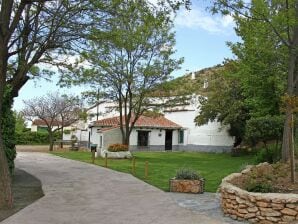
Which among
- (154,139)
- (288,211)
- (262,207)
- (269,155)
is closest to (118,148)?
(154,139)

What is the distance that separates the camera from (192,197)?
47.1 ft

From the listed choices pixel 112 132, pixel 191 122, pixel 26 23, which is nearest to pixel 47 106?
pixel 112 132

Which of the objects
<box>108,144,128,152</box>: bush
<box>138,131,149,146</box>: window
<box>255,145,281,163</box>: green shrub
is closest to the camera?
<box>255,145,281,163</box>: green shrub

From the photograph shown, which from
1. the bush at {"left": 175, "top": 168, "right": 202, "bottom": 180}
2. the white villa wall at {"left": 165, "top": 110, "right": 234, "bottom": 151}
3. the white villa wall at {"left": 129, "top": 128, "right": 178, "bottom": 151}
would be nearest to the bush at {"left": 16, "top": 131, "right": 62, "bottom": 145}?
the white villa wall at {"left": 129, "top": 128, "right": 178, "bottom": 151}

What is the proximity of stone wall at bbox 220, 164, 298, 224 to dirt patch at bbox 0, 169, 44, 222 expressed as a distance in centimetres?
551

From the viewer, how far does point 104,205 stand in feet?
42.0

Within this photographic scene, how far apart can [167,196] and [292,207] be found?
16.8 ft

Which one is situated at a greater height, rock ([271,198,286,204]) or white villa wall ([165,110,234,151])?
white villa wall ([165,110,234,151])

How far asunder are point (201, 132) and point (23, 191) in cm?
3293

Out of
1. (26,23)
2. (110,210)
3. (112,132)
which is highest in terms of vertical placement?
(26,23)

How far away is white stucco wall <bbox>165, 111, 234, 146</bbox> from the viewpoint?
44897mm

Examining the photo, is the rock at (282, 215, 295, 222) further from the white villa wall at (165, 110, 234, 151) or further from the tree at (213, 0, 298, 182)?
the white villa wall at (165, 110, 234, 151)

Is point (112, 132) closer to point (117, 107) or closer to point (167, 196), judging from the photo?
point (117, 107)

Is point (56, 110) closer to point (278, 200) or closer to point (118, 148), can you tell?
point (118, 148)
